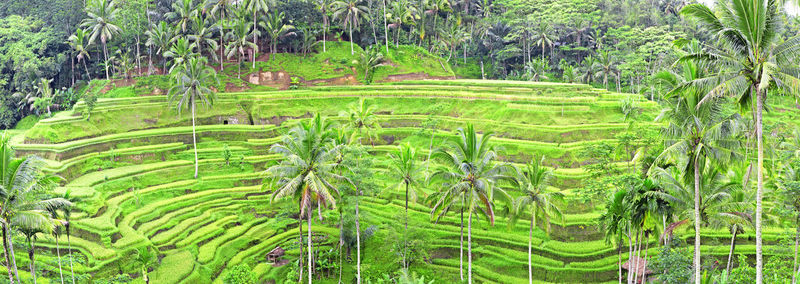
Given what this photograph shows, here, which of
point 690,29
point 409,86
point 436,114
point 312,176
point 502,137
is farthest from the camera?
point 690,29

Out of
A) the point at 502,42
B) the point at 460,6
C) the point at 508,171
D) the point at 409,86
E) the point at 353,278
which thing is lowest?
the point at 353,278

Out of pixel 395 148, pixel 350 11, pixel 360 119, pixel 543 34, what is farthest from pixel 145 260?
pixel 543 34

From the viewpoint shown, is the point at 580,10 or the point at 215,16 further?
the point at 580,10

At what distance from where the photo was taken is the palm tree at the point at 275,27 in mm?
50906

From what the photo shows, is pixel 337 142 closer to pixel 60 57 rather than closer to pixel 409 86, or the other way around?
pixel 409 86

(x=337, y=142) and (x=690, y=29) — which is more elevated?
(x=690, y=29)

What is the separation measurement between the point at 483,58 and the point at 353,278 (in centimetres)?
4608

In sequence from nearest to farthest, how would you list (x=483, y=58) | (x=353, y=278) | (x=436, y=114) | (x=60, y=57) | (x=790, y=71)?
(x=790, y=71) < (x=353, y=278) < (x=436, y=114) < (x=60, y=57) < (x=483, y=58)

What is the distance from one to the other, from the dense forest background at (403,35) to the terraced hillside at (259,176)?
32.3ft

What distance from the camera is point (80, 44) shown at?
157ft

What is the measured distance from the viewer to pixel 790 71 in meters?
12.2

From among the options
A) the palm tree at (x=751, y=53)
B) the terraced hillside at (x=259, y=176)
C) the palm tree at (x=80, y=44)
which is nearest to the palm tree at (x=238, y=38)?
the terraced hillside at (x=259, y=176)

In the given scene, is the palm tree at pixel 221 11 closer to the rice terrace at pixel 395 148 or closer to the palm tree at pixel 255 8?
the rice terrace at pixel 395 148

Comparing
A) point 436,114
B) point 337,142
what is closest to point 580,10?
point 436,114
